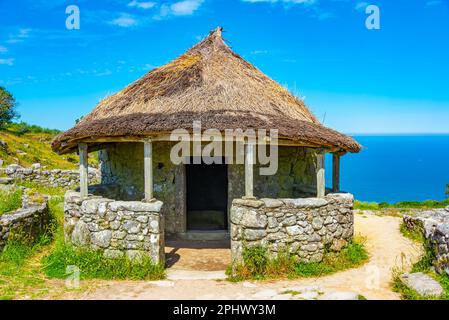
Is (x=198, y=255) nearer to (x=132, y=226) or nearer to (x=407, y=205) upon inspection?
(x=132, y=226)

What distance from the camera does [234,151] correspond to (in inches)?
378

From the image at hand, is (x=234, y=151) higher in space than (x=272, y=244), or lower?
higher

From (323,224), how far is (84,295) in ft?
14.6

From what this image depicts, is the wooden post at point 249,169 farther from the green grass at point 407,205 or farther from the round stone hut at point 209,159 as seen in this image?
the green grass at point 407,205

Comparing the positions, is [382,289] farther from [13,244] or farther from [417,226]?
[13,244]

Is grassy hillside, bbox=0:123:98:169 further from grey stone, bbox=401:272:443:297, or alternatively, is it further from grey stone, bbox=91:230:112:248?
grey stone, bbox=401:272:443:297

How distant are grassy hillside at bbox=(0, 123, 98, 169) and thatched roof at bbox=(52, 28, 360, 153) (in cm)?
1251

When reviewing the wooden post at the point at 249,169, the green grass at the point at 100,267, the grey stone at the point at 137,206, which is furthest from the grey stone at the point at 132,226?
the wooden post at the point at 249,169

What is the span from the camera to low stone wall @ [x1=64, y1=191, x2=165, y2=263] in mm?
7168

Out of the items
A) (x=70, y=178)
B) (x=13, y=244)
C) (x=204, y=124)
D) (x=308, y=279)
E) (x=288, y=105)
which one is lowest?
(x=308, y=279)

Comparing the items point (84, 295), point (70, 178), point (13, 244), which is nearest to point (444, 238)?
point (84, 295)

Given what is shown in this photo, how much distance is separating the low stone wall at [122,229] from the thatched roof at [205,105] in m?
1.39

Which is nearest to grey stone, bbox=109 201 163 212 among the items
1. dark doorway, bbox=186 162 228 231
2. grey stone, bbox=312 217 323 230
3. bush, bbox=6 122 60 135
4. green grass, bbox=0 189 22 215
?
grey stone, bbox=312 217 323 230
